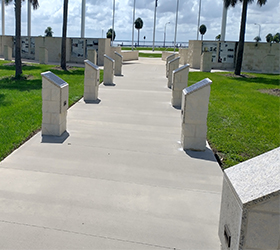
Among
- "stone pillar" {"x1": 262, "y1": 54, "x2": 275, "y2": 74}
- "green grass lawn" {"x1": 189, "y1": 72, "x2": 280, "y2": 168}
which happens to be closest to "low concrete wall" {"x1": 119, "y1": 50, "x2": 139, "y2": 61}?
"stone pillar" {"x1": 262, "y1": 54, "x2": 275, "y2": 74}

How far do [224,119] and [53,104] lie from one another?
5.01m

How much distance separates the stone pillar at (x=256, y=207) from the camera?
2764 mm

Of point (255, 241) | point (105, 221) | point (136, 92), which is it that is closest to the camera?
point (255, 241)

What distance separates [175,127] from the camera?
918 centimetres

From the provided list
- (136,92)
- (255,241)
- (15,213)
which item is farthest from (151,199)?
(136,92)

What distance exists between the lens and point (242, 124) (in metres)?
9.63

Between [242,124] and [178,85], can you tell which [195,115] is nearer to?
[242,124]

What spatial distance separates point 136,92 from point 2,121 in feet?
22.1

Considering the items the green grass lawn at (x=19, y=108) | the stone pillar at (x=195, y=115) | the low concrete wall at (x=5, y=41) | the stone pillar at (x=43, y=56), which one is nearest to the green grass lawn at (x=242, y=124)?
the stone pillar at (x=195, y=115)

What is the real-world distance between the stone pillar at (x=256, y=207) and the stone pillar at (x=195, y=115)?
3.92 m

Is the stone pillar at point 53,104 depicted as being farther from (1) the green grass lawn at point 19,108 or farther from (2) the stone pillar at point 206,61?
(2) the stone pillar at point 206,61

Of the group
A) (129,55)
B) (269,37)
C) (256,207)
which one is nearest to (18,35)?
(256,207)

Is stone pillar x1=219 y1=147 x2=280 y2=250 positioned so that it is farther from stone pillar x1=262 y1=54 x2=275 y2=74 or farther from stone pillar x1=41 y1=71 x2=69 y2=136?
stone pillar x1=262 y1=54 x2=275 y2=74

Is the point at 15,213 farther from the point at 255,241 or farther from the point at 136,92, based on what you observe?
the point at 136,92
